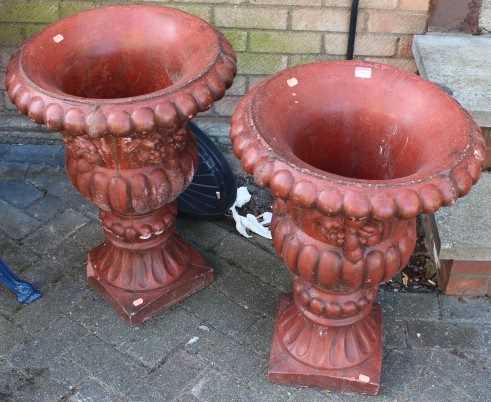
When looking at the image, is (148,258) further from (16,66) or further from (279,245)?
(16,66)

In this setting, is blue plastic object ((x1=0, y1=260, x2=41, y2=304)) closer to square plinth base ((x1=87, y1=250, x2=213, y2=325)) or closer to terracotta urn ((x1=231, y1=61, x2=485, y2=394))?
square plinth base ((x1=87, y1=250, x2=213, y2=325))

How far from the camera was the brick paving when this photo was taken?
226 centimetres

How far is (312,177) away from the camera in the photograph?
1678 mm

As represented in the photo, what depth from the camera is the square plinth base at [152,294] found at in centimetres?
247

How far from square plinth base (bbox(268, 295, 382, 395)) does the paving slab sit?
1027 mm

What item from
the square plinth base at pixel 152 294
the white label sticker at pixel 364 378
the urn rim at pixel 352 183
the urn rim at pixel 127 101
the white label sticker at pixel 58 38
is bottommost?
the white label sticker at pixel 364 378

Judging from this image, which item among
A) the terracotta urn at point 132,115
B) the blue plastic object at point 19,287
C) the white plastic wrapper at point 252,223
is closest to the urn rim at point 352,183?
the terracotta urn at point 132,115

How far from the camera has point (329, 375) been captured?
223 centimetres

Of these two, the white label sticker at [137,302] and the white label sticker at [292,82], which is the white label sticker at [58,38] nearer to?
the white label sticker at [292,82]

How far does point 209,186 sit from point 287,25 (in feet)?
2.68

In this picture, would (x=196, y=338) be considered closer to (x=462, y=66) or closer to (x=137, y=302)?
(x=137, y=302)

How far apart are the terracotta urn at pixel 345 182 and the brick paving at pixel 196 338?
0.44 feet

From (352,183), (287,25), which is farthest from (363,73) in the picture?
(287,25)

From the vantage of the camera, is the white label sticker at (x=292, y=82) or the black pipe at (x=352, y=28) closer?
the white label sticker at (x=292, y=82)
